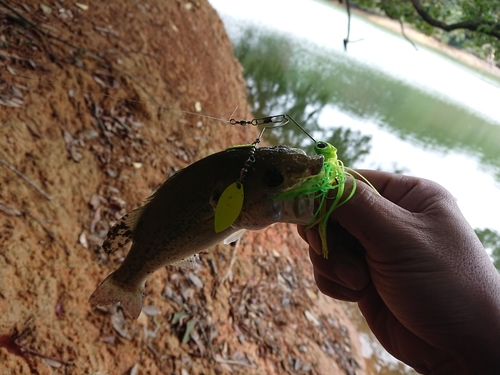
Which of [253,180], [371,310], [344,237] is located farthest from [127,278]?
[371,310]

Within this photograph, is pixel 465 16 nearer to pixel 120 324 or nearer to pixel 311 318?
pixel 311 318

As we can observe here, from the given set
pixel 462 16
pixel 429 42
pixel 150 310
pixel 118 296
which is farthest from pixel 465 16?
pixel 429 42

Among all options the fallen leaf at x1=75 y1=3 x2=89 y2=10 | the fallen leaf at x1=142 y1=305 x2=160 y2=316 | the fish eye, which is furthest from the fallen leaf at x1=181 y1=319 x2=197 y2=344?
the fallen leaf at x1=75 y1=3 x2=89 y2=10

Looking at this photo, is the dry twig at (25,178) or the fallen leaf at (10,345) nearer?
the fallen leaf at (10,345)

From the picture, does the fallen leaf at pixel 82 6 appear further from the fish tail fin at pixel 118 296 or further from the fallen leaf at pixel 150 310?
the fish tail fin at pixel 118 296

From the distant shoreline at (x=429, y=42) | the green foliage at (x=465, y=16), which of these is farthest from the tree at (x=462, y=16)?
the distant shoreline at (x=429, y=42)

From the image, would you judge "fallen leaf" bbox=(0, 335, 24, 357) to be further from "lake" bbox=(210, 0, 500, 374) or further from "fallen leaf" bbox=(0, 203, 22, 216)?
"lake" bbox=(210, 0, 500, 374)

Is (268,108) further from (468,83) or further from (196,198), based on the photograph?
(468,83)
